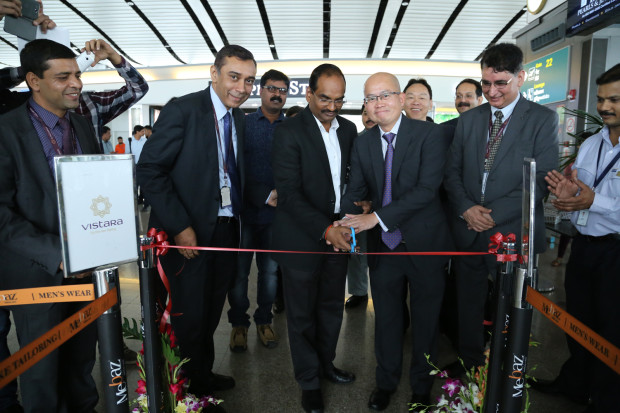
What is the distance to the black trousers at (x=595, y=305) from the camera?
205 cm

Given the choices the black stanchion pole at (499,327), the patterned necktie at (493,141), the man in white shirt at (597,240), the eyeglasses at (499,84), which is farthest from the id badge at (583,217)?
the black stanchion pole at (499,327)

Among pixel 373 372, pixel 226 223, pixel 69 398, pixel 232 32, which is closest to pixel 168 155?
pixel 226 223

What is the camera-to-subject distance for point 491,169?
2316 millimetres

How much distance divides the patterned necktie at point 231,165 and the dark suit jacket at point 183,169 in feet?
→ 0.42

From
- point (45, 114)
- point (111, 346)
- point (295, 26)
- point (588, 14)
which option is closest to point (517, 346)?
point (111, 346)

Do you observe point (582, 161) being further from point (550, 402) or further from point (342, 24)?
point (342, 24)

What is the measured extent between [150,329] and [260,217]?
5.74 feet

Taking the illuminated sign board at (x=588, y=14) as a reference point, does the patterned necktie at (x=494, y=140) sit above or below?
below

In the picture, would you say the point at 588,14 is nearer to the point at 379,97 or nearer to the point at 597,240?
the point at 597,240

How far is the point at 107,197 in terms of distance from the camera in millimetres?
1247

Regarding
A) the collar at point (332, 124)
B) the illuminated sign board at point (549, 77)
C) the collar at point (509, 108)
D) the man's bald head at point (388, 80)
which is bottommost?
the collar at point (332, 124)

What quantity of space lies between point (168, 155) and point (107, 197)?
822mm

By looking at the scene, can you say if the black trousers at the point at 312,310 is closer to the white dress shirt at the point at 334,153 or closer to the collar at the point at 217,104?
the white dress shirt at the point at 334,153

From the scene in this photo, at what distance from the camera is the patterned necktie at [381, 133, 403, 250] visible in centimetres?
221
